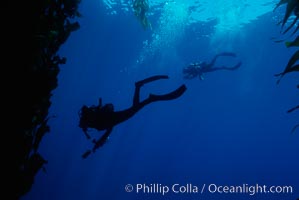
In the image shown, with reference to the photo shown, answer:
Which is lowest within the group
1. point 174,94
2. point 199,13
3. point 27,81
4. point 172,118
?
point 27,81

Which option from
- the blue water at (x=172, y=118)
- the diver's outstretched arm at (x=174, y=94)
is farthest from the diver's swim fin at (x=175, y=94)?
the blue water at (x=172, y=118)

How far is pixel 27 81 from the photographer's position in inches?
109

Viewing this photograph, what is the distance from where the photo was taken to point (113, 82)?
56.7 m

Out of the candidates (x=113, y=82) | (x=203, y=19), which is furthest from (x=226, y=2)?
(x=113, y=82)

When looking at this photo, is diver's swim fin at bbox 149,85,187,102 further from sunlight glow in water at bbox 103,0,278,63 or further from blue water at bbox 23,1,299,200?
sunlight glow in water at bbox 103,0,278,63

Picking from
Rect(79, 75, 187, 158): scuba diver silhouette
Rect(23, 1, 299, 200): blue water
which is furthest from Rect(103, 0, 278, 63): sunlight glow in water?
Rect(79, 75, 187, 158): scuba diver silhouette

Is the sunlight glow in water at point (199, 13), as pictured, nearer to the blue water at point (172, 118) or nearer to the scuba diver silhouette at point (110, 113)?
the blue water at point (172, 118)

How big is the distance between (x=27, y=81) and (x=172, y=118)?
6949 cm

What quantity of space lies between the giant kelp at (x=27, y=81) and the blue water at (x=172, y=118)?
79.3ft

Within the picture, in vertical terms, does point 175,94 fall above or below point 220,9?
below

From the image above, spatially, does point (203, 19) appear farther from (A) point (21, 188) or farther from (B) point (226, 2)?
(A) point (21, 188)

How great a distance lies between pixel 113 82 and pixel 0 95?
54.5 m

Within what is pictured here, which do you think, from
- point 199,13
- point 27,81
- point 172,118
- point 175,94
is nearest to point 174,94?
point 175,94

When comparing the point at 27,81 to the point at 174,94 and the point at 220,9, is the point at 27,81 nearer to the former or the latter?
the point at 174,94
